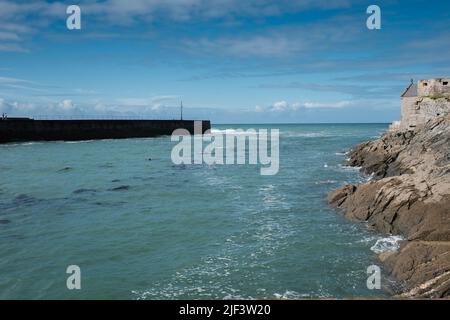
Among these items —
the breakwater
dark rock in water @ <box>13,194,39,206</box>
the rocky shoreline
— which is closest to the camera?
the rocky shoreline

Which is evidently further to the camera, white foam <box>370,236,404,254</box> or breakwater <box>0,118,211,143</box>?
breakwater <box>0,118,211,143</box>

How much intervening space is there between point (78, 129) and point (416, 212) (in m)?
78.8

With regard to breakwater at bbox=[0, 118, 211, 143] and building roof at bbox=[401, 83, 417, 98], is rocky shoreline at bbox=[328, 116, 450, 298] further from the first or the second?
breakwater at bbox=[0, 118, 211, 143]

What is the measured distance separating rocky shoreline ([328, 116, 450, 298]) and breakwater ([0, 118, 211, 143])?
66192 mm

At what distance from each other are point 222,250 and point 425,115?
31300 mm

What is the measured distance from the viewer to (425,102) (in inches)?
1462

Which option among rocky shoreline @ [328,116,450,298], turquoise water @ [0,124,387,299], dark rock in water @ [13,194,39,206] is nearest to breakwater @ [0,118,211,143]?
turquoise water @ [0,124,387,299]

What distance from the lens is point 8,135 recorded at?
70.1 meters

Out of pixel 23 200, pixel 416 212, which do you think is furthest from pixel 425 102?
pixel 23 200

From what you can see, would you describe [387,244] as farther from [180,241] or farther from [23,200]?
[23,200]

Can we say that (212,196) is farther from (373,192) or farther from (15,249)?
(15,249)

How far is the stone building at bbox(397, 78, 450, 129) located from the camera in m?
35.7

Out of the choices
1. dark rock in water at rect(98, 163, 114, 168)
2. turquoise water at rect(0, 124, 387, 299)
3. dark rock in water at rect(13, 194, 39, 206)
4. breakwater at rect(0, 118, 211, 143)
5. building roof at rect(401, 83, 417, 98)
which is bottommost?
turquoise water at rect(0, 124, 387, 299)

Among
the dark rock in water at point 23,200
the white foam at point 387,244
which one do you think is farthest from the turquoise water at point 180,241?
the white foam at point 387,244
